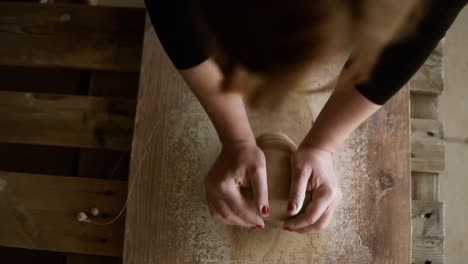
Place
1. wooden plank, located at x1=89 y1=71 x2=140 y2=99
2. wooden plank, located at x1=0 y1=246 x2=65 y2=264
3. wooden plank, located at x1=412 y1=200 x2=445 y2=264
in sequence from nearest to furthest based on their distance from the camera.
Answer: wooden plank, located at x1=412 y1=200 x2=445 y2=264 → wooden plank, located at x1=89 y1=71 x2=140 y2=99 → wooden plank, located at x1=0 y1=246 x2=65 y2=264

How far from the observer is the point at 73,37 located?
0.92 m

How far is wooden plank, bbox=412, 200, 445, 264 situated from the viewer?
0.81m

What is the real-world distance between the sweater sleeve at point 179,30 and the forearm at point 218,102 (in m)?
0.02

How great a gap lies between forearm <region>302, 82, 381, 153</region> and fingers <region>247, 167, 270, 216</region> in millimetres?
93

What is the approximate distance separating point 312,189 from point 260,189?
0.09 meters

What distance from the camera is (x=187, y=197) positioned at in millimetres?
731

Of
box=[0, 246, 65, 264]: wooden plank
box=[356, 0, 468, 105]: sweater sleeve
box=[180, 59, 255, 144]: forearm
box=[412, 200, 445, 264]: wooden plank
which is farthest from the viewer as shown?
box=[0, 246, 65, 264]: wooden plank

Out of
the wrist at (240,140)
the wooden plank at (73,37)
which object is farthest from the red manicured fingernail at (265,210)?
the wooden plank at (73,37)

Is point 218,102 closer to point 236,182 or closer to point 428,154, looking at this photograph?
point 236,182

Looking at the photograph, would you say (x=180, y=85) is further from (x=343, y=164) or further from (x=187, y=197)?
(x=343, y=164)

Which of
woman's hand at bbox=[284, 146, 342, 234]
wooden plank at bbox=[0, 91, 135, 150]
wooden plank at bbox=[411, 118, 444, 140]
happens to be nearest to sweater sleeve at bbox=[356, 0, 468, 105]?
woman's hand at bbox=[284, 146, 342, 234]

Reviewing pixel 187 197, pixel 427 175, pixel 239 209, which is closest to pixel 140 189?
pixel 187 197

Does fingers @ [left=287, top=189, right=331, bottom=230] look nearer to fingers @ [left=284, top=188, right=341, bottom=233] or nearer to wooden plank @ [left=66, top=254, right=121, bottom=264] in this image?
fingers @ [left=284, top=188, right=341, bottom=233]

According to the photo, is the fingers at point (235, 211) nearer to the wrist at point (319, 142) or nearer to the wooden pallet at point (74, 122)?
the wrist at point (319, 142)
